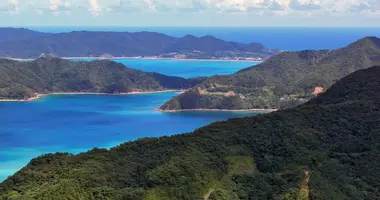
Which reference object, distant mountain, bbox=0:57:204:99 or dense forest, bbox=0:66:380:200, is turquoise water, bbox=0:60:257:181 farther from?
dense forest, bbox=0:66:380:200

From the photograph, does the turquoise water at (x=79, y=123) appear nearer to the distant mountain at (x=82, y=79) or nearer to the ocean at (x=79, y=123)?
the ocean at (x=79, y=123)

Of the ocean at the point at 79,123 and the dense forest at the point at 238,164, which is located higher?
the dense forest at the point at 238,164

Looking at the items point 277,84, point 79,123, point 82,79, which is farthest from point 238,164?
point 82,79

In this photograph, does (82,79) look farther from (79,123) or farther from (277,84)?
(277,84)

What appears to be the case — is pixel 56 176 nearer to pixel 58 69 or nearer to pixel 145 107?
pixel 145 107

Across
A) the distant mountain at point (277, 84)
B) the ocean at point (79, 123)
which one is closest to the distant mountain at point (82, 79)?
the ocean at point (79, 123)

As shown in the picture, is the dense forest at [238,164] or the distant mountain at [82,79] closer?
the dense forest at [238,164]

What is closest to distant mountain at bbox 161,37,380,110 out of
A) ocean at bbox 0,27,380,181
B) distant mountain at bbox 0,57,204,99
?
ocean at bbox 0,27,380,181
